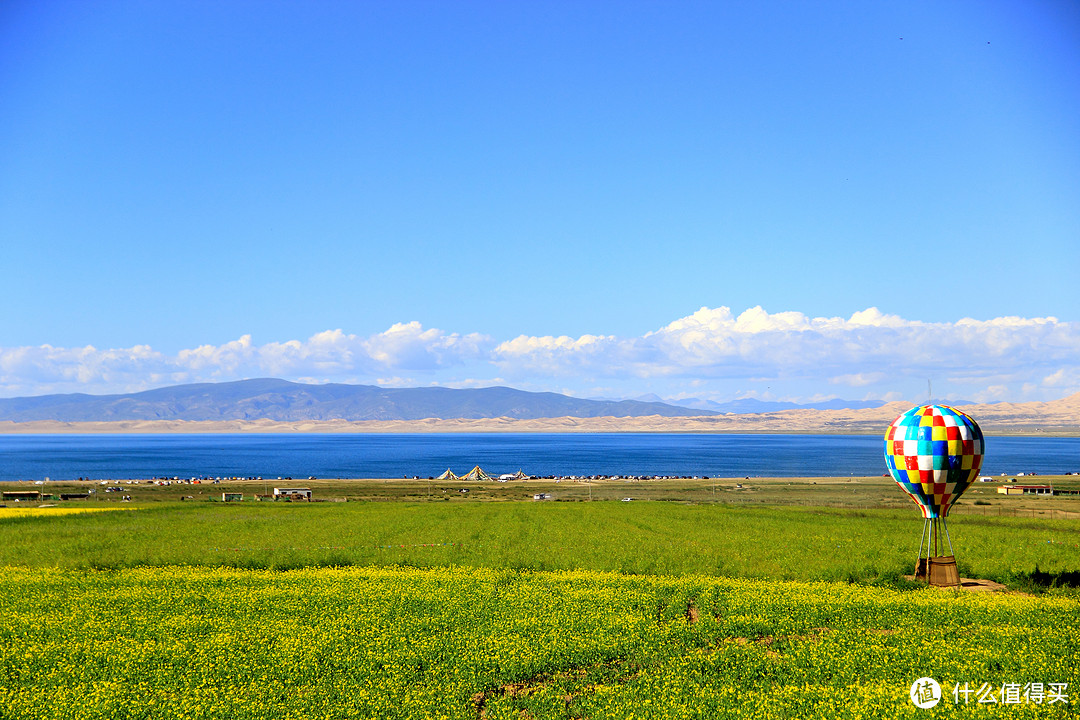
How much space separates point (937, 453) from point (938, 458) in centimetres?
21

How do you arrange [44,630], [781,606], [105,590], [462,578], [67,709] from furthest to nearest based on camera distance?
[462,578] → [105,590] → [781,606] → [44,630] → [67,709]

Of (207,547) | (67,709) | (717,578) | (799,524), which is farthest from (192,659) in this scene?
(799,524)

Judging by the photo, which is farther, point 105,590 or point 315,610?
point 105,590

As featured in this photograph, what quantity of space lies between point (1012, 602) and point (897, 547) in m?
14.0

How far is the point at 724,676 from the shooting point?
1794 centimetres

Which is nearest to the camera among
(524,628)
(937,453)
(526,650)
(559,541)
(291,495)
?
(526,650)

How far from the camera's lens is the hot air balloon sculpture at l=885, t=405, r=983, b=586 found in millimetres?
28438

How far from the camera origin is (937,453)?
2848 cm

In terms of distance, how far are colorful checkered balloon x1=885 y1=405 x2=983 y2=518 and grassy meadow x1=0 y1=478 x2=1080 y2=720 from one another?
3897mm

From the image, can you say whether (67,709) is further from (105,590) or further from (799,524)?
(799,524)

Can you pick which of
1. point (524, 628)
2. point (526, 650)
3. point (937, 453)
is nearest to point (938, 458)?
point (937, 453)

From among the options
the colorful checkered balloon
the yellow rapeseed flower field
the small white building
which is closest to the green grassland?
the colorful checkered balloon

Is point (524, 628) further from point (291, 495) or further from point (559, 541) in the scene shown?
point (291, 495)

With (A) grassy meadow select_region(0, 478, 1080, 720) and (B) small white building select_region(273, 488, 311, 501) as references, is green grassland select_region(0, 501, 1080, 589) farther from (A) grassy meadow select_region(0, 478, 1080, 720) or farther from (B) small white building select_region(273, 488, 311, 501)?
(B) small white building select_region(273, 488, 311, 501)
